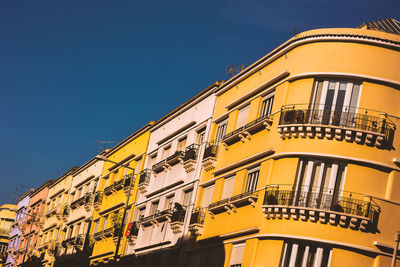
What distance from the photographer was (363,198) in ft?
92.1

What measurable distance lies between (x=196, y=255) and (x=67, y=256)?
27.8m

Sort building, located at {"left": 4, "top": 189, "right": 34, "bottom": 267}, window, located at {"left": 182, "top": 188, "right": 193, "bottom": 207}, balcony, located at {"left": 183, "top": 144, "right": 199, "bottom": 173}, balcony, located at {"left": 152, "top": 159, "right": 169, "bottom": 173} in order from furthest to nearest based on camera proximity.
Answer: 1. building, located at {"left": 4, "top": 189, "right": 34, "bottom": 267}
2. balcony, located at {"left": 152, "top": 159, "right": 169, "bottom": 173}
3. balcony, located at {"left": 183, "top": 144, "right": 199, "bottom": 173}
4. window, located at {"left": 182, "top": 188, "right": 193, "bottom": 207}

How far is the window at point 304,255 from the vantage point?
90.5ft

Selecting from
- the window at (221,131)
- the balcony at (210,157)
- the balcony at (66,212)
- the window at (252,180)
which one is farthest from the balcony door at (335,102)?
the balcony at (66,212)

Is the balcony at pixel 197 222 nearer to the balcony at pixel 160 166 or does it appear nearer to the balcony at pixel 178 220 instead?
the balcony at pixel 178 220

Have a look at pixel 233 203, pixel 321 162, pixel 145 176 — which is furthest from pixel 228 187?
pixel 145 176

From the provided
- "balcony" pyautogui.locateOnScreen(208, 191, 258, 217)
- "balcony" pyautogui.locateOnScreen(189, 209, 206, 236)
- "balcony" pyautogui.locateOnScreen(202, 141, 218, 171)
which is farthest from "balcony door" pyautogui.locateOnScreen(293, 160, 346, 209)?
"balcony" pyautogui.locateOnScreen(189, 209, 206, 236)

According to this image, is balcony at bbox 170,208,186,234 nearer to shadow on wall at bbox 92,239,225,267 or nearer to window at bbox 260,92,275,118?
shadow on wall at bbox 92,239,225,267

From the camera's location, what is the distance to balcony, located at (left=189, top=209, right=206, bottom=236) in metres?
36.0

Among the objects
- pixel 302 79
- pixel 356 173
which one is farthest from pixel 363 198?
pixel 302 79

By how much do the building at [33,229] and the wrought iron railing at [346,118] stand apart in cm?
4967

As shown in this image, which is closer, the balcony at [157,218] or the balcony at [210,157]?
the balcony at [210,157]

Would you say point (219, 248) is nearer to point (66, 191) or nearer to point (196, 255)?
point (196, 255)

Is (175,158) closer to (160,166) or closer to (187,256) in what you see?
(160,166)
